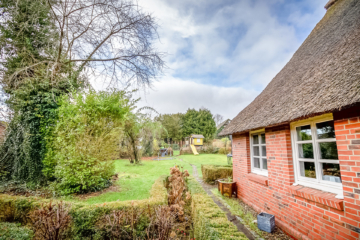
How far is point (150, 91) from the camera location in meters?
5.93

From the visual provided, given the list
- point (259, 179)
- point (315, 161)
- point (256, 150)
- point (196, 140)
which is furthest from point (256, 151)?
point (196, 140)

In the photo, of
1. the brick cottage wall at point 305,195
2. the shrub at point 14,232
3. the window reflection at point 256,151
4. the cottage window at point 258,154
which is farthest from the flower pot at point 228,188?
the shrub at point 14,232

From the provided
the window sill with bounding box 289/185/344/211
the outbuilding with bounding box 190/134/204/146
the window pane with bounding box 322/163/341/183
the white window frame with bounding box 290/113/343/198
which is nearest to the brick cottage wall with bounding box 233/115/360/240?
the window sill with bounding box 289/185/344/211

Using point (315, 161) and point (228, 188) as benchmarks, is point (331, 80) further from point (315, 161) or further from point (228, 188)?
point (228, 188)

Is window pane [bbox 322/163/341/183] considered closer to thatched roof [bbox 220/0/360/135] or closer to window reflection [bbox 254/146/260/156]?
thatched roof [bbox 220/0/360/135]

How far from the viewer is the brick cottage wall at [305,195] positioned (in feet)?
7.88

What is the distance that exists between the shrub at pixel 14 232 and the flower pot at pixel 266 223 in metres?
5.43

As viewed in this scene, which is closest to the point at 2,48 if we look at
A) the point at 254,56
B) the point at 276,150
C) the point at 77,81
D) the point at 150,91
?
the point at 77,81

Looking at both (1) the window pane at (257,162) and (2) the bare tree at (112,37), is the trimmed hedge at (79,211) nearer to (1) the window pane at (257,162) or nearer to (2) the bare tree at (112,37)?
(1) the window pane at (257,162)

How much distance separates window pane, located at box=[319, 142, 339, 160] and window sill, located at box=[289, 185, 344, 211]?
713 millimetres

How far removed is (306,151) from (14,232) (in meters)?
7.05

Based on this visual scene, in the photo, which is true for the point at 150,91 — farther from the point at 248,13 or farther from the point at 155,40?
the point at 248,13

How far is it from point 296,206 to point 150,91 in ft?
18.4

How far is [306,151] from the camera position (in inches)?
140
